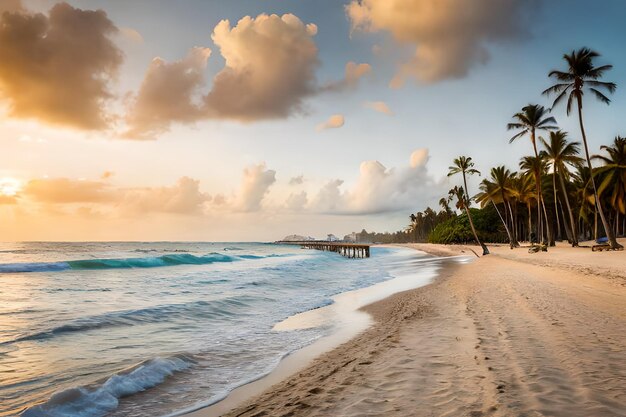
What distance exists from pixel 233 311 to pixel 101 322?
3.58 m

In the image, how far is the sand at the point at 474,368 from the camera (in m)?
3.54

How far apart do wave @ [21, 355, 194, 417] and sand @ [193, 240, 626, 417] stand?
1381 mm

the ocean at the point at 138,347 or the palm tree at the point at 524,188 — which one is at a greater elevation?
the palm tree at the point at 524,188

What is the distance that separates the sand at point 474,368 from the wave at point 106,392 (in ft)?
4.53

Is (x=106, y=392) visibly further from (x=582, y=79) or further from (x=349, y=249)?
(x=349, y=249)

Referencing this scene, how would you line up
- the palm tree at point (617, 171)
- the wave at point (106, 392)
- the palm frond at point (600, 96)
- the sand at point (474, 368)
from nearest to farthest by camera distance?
the sand at point (474, 368) → the wave at point (106, 392) → the palm frond at point (600, 96) → the palm tree at point (617, 171)

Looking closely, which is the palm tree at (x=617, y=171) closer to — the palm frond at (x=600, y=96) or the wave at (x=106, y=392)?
the palm frond at (x=600, y=96)

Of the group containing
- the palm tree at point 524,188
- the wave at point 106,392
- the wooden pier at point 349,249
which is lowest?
the wooden pier at point 349,249

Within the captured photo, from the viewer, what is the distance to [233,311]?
37.0 feet

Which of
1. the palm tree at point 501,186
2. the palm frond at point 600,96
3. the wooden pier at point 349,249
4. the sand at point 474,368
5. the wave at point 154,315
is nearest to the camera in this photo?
the sand at point 474,368

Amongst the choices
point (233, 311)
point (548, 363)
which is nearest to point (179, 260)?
point (233, 311)

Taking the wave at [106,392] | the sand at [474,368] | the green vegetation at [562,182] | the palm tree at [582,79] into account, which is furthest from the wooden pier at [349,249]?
the wave at [106,392]

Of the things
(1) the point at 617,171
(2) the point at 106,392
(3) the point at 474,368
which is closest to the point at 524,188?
(1) the point at 617,171

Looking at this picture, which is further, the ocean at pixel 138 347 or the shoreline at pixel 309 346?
the ocean at pixel 138 347
